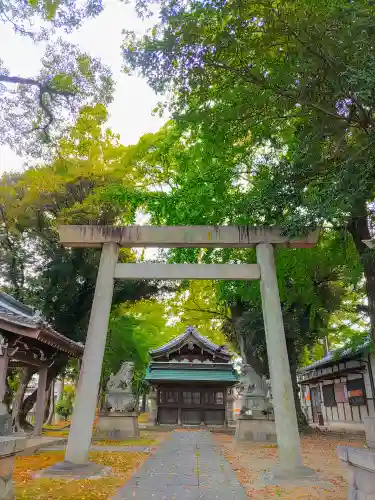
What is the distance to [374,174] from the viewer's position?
6.83 meters

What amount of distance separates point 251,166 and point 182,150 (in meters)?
2.56

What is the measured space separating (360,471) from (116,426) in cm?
1239

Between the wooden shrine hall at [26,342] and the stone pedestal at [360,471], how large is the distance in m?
6.34

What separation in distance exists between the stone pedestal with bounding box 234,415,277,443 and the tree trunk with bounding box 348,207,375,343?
18.8ft

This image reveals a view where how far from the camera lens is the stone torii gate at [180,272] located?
711cm

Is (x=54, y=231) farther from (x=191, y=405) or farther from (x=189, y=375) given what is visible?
(x=191, y=405)

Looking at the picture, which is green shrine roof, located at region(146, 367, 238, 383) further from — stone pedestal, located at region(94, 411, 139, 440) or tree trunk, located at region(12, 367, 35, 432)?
tree trunk, located at region(12, 367, 35, 432)

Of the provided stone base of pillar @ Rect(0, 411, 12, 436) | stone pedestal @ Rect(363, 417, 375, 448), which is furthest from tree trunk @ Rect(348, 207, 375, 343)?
stone base of pillar @ Rect(0, 411, 12, 436)

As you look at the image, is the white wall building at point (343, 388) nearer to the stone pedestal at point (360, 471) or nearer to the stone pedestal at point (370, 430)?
the stone pedestal at point (370, 430)

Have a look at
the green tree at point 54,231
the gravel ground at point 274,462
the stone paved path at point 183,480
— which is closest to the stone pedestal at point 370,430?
the gravel ground at point 274,462

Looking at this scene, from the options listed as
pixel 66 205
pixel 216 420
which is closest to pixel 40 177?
pixel 66 205

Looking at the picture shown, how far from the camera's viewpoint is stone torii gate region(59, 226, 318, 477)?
7.11 meters

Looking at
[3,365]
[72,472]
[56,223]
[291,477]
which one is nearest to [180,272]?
[72,472]

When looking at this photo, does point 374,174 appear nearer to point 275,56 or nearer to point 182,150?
point 275,56
